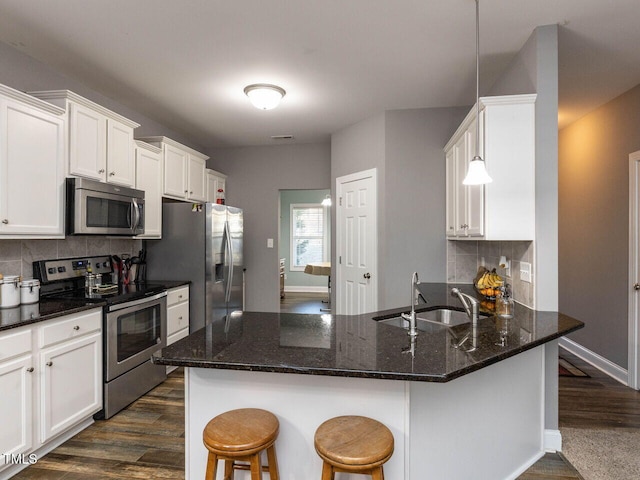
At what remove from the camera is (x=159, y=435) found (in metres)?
2.52

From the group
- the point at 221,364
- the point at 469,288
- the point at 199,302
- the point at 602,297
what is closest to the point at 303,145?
the point at 199,302

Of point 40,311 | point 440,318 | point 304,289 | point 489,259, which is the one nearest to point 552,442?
point 440,318

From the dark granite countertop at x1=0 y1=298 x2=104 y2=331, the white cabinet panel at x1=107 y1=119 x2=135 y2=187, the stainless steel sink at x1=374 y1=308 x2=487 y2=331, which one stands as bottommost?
the stainless steel sink at x1=374 y1=308 x2=487 y2=331

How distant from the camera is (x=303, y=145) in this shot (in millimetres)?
5336

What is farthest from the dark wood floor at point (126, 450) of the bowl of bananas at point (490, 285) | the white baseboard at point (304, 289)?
the white baseboard at point (304, 289)

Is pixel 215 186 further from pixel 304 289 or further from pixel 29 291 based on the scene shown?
pixel 304 289

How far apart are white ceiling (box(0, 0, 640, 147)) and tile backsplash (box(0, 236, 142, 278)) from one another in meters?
1.35

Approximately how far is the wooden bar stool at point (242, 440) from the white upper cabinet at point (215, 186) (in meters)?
3.75

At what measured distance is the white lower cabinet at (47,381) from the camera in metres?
2.01

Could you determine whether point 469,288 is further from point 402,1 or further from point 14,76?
point 14,76

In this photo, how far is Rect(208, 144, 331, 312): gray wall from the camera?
5.36 m

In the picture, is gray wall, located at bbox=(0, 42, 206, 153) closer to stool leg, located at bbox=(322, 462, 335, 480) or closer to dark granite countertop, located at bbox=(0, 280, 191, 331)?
dark granite countertop, located at bbox=(0, 280, 191, 331)

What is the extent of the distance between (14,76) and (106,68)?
59 cm

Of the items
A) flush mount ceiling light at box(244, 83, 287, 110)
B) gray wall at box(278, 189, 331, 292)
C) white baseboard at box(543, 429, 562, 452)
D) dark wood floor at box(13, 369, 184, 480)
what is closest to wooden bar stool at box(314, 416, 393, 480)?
dark wood floor at box(13, 369, 184, 480)
